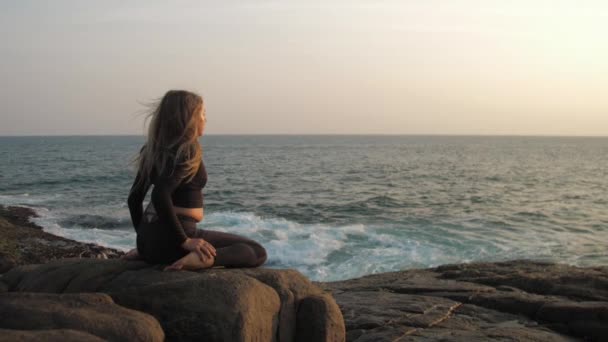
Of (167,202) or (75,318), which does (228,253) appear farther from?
(75,318)

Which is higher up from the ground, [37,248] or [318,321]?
[318,321]

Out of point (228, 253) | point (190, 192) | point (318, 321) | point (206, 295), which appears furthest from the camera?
point (228, 253)

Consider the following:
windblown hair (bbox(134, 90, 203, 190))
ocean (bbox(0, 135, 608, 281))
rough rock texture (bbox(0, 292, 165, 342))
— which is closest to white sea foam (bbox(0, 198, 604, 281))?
ocean (bbox(0, 135, 608, 281))

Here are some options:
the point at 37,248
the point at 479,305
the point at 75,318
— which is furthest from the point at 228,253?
the point at 37,248

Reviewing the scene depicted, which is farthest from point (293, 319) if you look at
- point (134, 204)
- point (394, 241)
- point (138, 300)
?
point (394, 241)

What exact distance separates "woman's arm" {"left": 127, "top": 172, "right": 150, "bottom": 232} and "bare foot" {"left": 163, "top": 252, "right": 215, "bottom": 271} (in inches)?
32.9

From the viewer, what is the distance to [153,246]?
5.36 m

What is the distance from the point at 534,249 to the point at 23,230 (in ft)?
55.2

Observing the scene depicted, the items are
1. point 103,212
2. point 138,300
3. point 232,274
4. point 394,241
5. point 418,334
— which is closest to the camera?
point 138,300

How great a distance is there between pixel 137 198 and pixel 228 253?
1.11 metres

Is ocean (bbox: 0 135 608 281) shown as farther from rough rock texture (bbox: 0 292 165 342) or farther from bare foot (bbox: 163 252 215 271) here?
rough rock texture (bbox: 0 292 165 342)

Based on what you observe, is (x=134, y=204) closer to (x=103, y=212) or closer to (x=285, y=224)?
(x=285, y=224)

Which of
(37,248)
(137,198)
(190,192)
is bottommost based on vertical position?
(37,248)

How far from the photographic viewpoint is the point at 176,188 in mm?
5324
